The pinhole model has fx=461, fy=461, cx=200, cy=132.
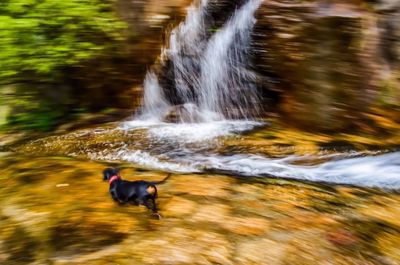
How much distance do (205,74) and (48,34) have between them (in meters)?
2.30

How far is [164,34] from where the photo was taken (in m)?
7.21

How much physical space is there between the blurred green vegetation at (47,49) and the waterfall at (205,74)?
3.09ft

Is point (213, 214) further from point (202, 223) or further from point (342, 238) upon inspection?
point (342, 238)

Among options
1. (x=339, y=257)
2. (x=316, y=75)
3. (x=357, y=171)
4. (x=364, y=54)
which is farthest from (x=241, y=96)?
(x=339, y=257)

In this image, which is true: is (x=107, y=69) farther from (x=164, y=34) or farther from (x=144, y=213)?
(x=144, y=213)

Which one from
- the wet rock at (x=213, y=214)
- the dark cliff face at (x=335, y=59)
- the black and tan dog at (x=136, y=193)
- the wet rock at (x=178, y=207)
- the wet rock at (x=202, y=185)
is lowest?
the wet rock at (x=202, y=185)

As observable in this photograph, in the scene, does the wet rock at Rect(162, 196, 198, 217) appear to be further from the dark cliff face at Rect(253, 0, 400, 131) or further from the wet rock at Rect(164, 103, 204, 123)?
the wet rock at Rect(164, 103, 204, 123)

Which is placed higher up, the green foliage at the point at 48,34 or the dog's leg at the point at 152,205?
the green foliage at the point at 48,34

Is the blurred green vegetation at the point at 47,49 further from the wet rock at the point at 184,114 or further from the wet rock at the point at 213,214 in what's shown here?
the wet rock at the point at 213,214

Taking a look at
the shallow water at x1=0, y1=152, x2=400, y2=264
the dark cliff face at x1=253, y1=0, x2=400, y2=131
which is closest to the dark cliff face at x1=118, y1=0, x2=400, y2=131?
the dark cliff face at x1=253, y1=0, x2=400, y2=131

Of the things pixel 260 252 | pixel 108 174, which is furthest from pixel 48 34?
pixel 260 252

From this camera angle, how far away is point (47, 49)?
6023 mm

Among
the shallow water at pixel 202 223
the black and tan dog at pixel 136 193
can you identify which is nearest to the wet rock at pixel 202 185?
the shallow water at pixel 202 223

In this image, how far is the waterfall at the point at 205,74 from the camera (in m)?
6.57
